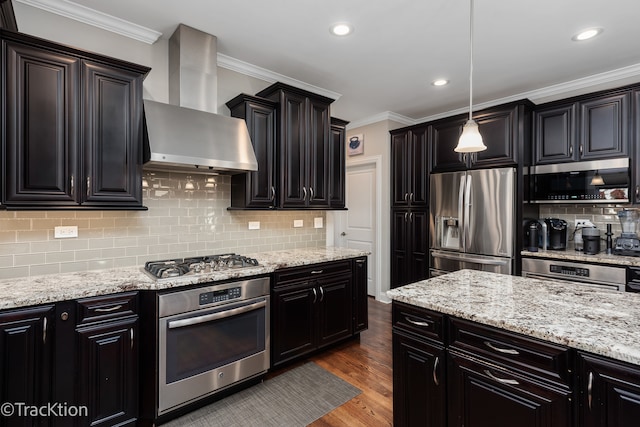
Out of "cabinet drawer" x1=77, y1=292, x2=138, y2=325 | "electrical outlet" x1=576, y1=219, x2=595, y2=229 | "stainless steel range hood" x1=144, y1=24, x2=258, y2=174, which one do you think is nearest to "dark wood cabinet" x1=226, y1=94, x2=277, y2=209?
"stainless steel range hood" x1=144, y1=24, x2=258, y2=174

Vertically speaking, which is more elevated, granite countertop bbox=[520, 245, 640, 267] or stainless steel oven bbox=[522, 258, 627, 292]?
granite countertop bbox=[520, 245, 640, 267]

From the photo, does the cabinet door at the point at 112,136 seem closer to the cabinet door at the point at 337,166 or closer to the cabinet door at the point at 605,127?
the cabinet door at the point at 337,166

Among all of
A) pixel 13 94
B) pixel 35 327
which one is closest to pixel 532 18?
pixel 13 94

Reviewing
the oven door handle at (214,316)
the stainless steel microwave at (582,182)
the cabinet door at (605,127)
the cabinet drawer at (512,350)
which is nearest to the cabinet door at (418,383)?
the cabinet drawer at (512,350)

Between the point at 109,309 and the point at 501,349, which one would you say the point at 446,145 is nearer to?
the point at 501,349

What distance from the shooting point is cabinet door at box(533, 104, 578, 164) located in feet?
10.9

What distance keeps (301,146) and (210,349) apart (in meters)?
1.99

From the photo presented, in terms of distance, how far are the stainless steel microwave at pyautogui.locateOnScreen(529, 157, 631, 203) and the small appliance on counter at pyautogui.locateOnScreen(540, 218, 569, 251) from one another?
0.24 metres

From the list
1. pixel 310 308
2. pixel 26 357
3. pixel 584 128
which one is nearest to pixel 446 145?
pixel 584 128

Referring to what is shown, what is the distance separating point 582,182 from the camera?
3.25 meters

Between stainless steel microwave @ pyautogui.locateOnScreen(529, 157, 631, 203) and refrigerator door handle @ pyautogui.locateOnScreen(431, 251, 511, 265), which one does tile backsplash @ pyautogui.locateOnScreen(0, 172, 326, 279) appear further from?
stainless steel microwave @ pyautogui.locateOnScreen(529, 157, 631, 203)

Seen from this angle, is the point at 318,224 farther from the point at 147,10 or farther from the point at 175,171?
the point at 147,10

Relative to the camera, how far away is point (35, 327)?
168cm

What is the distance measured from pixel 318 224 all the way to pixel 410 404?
95.0 inches
